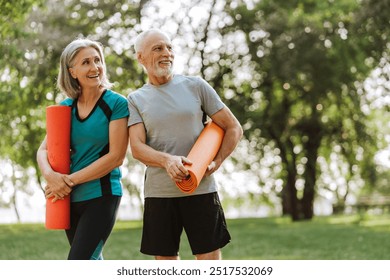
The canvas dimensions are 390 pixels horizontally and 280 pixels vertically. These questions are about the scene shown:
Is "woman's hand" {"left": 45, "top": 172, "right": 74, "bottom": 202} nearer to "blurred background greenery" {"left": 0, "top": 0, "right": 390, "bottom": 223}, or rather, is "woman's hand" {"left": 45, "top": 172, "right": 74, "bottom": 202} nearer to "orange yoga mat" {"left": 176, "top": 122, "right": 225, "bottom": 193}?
"orange yoga mat" {"left": 176, "top": 122, "right": 225, "bottom": 193}

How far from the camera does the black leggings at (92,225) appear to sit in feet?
12.0

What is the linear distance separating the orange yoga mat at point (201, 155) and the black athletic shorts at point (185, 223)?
179mm

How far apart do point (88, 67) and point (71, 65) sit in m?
0.11

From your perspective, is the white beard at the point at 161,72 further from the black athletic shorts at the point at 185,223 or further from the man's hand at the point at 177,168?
the black athletic shorts at the point at 185,223

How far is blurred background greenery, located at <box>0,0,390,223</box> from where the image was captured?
A: 62.6 ft

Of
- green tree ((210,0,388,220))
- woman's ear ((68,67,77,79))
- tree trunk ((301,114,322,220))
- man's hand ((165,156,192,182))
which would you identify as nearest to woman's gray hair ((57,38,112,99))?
woman's ear ((68,67,77,79))

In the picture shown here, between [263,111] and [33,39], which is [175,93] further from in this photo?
[263,111]

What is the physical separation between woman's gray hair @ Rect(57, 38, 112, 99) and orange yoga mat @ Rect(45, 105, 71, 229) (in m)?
0.15

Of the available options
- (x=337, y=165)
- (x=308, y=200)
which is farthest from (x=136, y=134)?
(x=337, y=165)

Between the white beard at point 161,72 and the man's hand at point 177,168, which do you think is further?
the white beard at point 161,72

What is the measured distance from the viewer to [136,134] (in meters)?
3.82

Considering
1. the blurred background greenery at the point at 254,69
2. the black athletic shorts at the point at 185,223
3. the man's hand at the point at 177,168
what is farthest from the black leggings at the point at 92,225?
the blurred background greenery at the point at 254,69

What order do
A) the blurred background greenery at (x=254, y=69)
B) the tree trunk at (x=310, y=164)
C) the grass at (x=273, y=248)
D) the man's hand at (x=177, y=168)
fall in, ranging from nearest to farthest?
1. the man's hand at (x=177, y=168)
2. the grass at (x=273, y=248)
3. the blurred background greenery at (x=254, y=69)
4. the tree trunk at (x=310, y=164)

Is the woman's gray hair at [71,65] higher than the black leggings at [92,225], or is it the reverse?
the woman's gray hair at [71,65]
